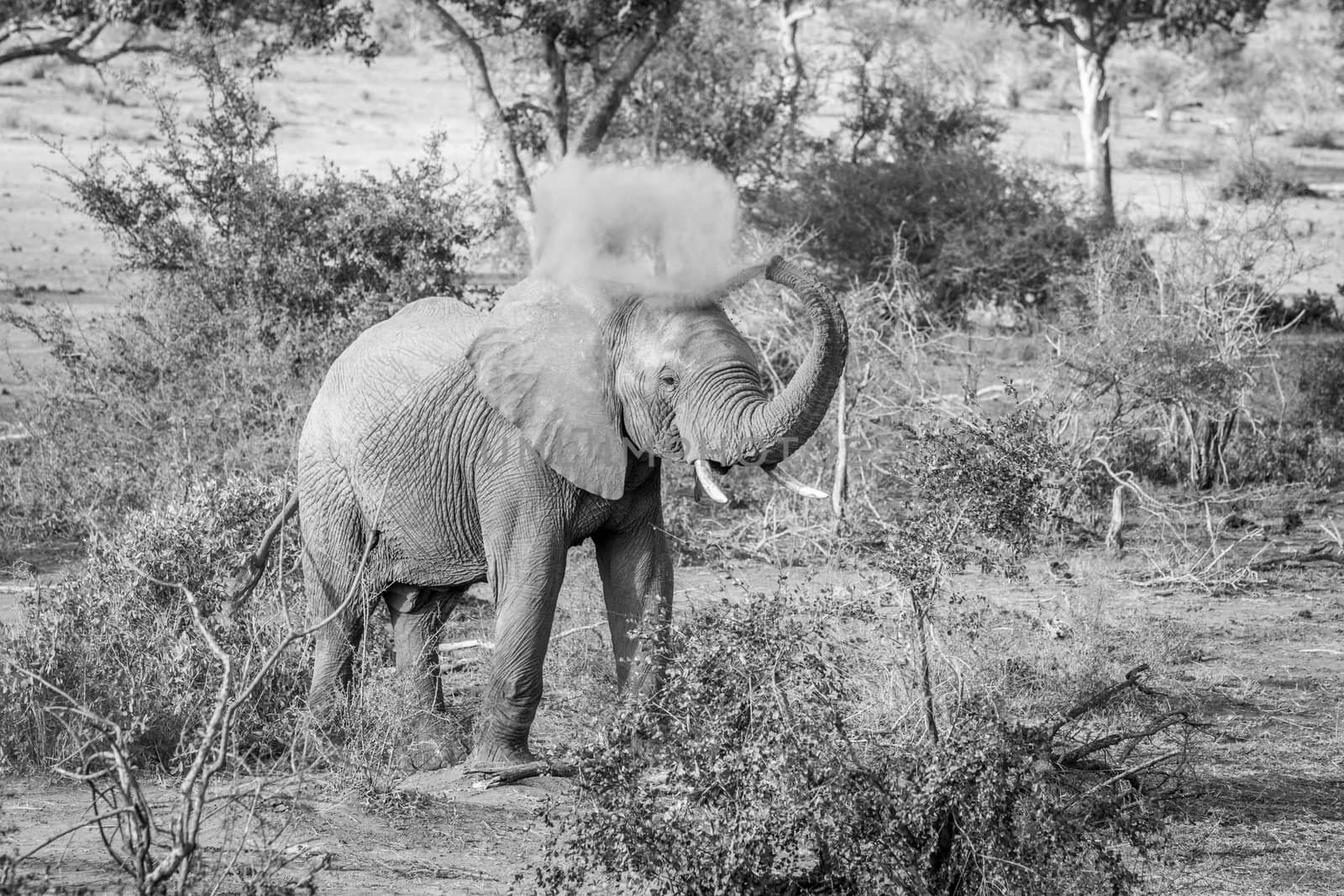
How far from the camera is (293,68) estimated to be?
39.6 meters

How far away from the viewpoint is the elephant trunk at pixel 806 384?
5.94 metres

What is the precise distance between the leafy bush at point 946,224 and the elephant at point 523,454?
9104mm

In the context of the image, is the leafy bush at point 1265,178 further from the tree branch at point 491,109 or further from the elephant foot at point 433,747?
the elephant foot at point 433,747

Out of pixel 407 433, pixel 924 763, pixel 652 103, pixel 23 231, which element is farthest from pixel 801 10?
pixel 924 763

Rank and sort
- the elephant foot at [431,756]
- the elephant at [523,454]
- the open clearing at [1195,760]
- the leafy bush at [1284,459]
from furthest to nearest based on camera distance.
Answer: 1. the leafy bush at [1284,459]
2. the elephant foot at [431,756]
3. the elephant at [523,454]
4. the open clearing at [1195,760]

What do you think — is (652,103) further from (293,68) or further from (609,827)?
(293,68)

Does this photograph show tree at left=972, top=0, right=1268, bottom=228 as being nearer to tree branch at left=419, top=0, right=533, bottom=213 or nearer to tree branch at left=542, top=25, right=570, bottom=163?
tree branch at left=542, top=25, right=570, bottom=163

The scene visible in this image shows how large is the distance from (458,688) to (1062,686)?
2808mm

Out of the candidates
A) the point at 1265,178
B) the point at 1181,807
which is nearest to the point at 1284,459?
the point at 1181,807

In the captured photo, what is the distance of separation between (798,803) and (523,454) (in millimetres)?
2030

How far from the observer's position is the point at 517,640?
6449 millimetres

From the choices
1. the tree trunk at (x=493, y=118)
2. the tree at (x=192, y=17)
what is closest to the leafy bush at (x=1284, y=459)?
the tree trunk at (x=493, y=118)

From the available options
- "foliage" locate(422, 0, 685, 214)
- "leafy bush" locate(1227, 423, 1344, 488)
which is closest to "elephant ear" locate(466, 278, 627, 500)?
"leafy bush" locate(1227, 423, 1344, 488)

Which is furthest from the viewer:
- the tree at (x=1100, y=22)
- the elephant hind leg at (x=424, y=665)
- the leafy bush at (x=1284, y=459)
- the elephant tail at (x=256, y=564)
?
the tree at (x=1100, y=22)
